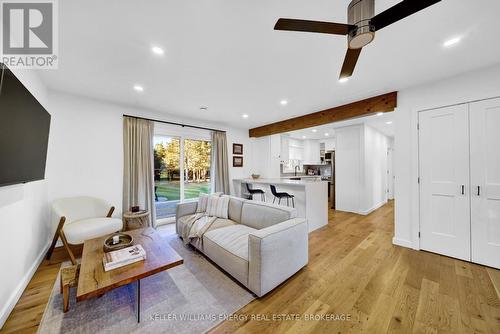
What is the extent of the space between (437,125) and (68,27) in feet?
14.7

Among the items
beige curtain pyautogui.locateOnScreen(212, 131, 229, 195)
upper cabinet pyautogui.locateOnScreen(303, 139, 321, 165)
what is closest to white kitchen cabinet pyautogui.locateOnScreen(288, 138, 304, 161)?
upper cabinet pyautogui.locateOnScreen(303, 139, 321, 165)

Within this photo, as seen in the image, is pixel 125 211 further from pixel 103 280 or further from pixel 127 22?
pixel 127 22

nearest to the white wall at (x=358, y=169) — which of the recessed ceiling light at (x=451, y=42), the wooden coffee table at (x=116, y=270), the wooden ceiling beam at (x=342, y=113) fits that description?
the wooden ceiling beam at (x=342, y=113)

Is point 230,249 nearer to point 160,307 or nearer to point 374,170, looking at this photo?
point 160,307

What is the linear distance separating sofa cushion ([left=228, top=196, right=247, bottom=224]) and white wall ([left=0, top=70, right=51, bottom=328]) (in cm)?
239

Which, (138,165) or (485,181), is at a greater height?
(138,165)

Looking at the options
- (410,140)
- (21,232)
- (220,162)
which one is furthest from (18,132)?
(410,140)

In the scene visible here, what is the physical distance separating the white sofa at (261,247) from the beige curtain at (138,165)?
1.63m

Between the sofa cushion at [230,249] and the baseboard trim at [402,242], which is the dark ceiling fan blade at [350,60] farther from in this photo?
the baseboard trim at [402,242]

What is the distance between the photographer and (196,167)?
15.6 feet

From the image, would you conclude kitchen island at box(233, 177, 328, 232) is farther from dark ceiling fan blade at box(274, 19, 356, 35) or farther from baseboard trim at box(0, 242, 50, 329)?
baseboard trim at box(0, 242, 50, 329)

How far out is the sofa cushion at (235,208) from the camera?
3.01m

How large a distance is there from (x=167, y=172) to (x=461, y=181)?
5141 mm

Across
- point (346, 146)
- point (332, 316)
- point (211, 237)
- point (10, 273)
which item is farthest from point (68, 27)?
point (346, 146)
